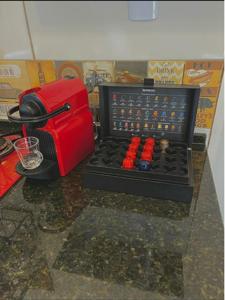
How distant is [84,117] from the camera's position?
74 cm

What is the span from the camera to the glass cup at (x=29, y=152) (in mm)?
688

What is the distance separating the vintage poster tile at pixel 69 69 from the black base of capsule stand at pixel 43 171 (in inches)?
12.8

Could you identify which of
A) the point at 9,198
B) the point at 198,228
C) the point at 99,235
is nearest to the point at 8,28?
Result: the point at 9,198

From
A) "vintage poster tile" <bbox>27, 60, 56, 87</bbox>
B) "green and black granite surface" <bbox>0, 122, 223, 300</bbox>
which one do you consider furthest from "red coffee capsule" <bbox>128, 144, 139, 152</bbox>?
"vintage poster tile" <bbox>27, 60, 56, 87</bbox>

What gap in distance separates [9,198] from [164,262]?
429mm

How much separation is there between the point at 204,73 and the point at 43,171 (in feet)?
1.82

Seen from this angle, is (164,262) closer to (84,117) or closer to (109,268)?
(109,268)

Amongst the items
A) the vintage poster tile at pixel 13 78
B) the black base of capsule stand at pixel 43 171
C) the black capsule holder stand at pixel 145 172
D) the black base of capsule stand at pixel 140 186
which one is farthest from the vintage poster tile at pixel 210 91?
the vintage poster tile at pixel 13 78

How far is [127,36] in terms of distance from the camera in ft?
2.44

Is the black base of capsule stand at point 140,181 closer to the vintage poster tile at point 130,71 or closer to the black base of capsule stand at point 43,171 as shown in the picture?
the black base of capsule stand at point 43,171

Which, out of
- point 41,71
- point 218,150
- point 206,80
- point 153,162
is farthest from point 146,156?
point 41,71

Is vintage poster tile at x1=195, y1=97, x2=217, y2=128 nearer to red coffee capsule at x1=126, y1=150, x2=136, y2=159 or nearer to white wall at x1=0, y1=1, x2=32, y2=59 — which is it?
red coffee capsule at x1=126, y1=150, x2=136, y2=159

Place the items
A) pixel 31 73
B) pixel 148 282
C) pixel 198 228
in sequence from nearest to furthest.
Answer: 1. pixel 148 282
2. pixel 198 228
3. pixel 31 73

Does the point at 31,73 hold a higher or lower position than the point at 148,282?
higher
